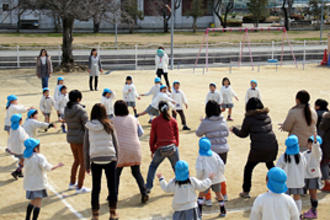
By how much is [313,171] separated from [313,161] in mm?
156

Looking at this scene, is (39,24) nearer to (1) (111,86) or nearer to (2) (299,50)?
(2) (299,50)

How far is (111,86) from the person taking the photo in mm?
20875

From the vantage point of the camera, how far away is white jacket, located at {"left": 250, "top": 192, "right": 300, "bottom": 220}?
17.4 ft

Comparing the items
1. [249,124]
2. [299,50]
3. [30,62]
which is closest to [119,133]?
[249,124]

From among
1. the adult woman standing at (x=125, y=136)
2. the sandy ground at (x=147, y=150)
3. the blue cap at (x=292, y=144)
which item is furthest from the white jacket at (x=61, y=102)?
the blue cap at (x=292, y=144)

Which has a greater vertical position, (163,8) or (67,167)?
(163,8)

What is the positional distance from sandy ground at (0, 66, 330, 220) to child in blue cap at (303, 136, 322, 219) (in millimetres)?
247

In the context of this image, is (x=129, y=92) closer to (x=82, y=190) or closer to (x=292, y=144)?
(x=82, y=190)

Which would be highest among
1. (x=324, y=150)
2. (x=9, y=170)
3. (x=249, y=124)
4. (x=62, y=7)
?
(x=62, y=7)

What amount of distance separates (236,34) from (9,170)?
47098 millimetres

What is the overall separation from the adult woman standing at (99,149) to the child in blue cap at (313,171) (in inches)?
113

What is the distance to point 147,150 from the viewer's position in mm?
11102

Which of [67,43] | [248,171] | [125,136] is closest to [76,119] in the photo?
[125,136]

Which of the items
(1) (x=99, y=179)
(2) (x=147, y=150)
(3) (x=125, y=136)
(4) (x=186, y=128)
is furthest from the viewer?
(4) (x=186, y=128)
